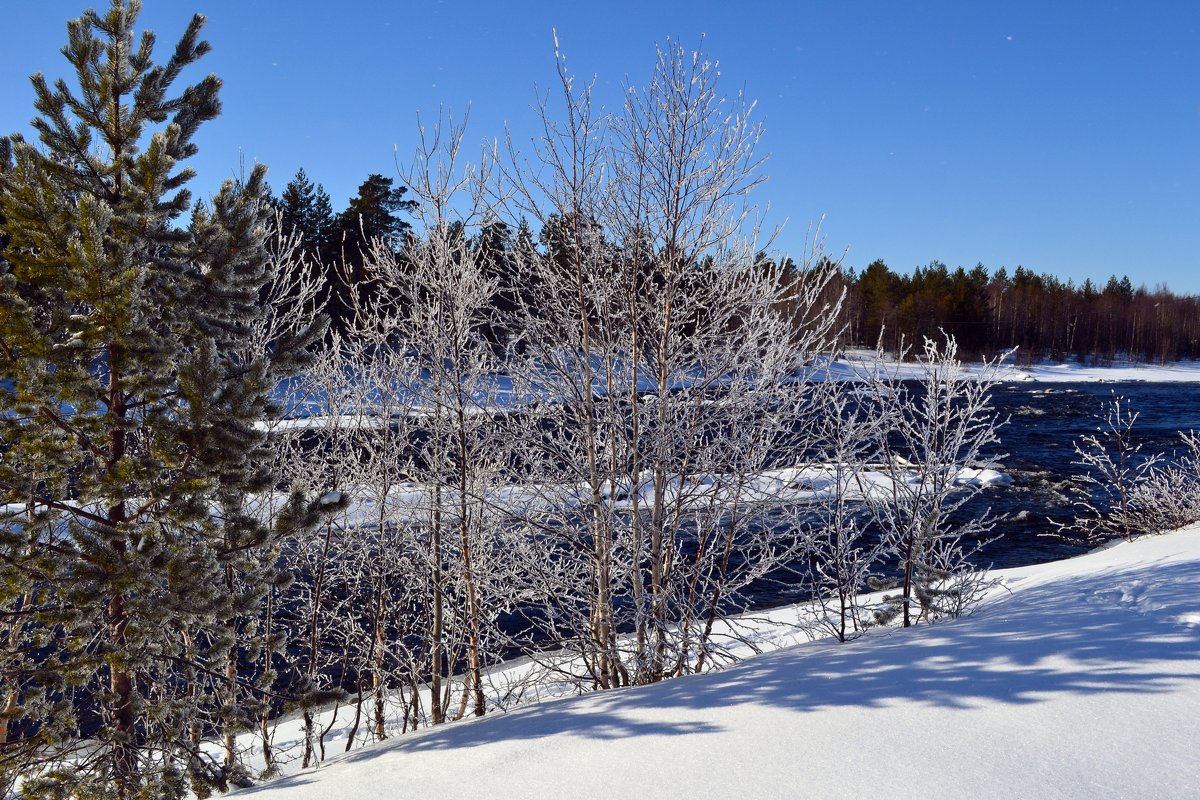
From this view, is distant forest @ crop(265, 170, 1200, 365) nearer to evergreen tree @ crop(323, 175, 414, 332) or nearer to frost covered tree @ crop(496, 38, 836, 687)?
evergreen tree @ crop(323, 175, 414, 332)

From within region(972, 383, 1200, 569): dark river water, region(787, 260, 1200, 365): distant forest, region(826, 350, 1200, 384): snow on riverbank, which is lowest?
region(972, 383, 1200, 569): dark river water

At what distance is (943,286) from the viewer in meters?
60.7

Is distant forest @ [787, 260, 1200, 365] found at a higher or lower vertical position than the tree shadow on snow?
higher

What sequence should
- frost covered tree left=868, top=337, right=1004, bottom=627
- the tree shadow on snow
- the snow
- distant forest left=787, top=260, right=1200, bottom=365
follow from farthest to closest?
1. distant forest left=787, top=260, right=1200, bottom=365
2. frost covered tree left=868, top=337, right=1004, bottom=627
3. the tree shadow on snow
4. the snow

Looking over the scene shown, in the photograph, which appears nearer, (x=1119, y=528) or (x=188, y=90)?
(x=188, y=90)

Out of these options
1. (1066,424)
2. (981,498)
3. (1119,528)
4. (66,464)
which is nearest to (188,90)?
(66,464)

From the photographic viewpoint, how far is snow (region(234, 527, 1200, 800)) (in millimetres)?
3045

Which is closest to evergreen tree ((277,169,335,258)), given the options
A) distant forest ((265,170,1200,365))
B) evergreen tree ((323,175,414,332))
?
evergreen tree ((323,175,414,332))

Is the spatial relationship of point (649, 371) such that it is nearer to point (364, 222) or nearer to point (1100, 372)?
point (364, 222)

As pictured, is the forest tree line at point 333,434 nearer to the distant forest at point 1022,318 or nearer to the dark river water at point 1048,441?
the dark river water at point 1048,441

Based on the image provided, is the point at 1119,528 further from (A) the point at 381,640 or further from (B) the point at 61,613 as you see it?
(B) the point at 61,613

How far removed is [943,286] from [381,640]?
2398 inches

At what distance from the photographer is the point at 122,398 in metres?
4.79

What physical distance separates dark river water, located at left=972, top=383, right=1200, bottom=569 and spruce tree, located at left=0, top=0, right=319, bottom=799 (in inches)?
419
